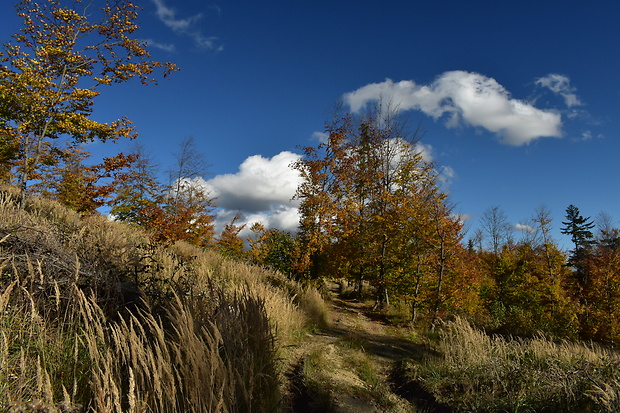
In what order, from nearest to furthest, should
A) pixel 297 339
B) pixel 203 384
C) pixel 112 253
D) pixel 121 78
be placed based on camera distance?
1. pixel 203 384
2. pixel 112 253
3. pixel 297 339
4. pixel 121 78

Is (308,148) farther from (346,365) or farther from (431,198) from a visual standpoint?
(346,365)

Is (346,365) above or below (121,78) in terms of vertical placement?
below

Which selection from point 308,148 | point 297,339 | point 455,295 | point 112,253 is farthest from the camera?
point 308,148

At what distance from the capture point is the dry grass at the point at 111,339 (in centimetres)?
214

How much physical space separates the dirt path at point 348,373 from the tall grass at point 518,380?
2.88 ft

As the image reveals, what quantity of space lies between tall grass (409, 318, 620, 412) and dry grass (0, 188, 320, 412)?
3.32 metres

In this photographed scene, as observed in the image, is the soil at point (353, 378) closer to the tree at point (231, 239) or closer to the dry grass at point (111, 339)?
the dry grass at point (111, 339)

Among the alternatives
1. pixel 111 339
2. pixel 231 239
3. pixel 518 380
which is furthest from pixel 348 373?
pixel 231 239

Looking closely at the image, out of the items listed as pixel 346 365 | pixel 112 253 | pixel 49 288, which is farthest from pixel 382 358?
pixel 49 288

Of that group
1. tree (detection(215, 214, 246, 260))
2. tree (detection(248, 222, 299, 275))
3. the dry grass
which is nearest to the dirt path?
the dry grass

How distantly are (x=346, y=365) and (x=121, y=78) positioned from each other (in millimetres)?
11532

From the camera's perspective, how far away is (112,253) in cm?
549

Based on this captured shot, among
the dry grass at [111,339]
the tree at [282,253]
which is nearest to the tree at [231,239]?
the tree at [282,253]

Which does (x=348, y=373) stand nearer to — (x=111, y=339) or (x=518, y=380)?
(x=518, y=380)
